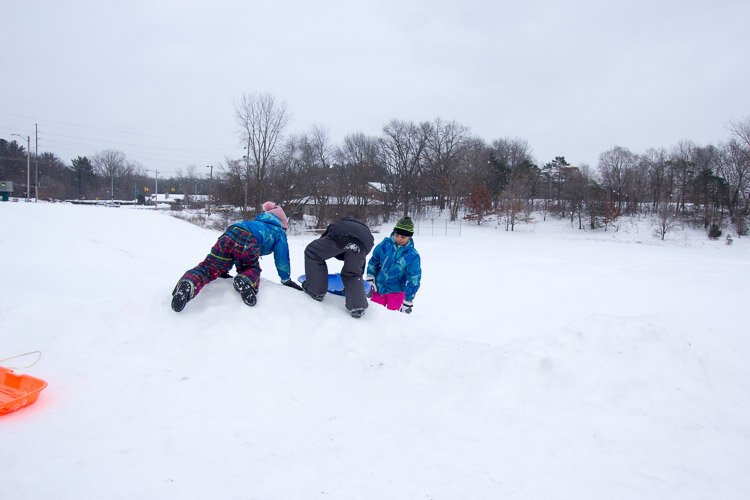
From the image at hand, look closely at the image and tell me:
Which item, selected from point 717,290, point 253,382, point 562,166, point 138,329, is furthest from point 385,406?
point 562,166

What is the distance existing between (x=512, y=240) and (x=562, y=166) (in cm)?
2831

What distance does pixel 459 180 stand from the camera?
177 ft

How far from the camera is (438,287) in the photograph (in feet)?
48.7

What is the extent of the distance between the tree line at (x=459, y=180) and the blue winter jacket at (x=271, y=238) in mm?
35771

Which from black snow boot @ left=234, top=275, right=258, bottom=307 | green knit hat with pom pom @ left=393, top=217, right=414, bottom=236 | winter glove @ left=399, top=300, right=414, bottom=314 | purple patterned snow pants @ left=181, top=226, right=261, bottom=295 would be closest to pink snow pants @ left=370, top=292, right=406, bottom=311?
winter glove @ left=399, top=300, right=414, bottom=314

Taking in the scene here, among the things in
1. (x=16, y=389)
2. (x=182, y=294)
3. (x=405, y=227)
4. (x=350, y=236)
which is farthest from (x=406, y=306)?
(x=16, y=389)

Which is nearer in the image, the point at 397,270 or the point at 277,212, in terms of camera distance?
the point at 277,212

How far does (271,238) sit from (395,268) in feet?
6.19

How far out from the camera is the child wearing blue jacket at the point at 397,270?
5.43m

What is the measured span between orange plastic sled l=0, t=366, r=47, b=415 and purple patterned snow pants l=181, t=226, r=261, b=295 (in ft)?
4.92

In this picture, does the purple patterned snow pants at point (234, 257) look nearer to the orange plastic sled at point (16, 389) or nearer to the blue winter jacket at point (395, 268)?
the orange plastic sled at point (16, 389)

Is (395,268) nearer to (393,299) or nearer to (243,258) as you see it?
(393,299)

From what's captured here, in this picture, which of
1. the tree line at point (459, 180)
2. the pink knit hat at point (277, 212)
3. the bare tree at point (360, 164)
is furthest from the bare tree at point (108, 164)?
the pink knit hat at point (277, 212)

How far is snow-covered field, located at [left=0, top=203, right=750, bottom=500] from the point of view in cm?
214
